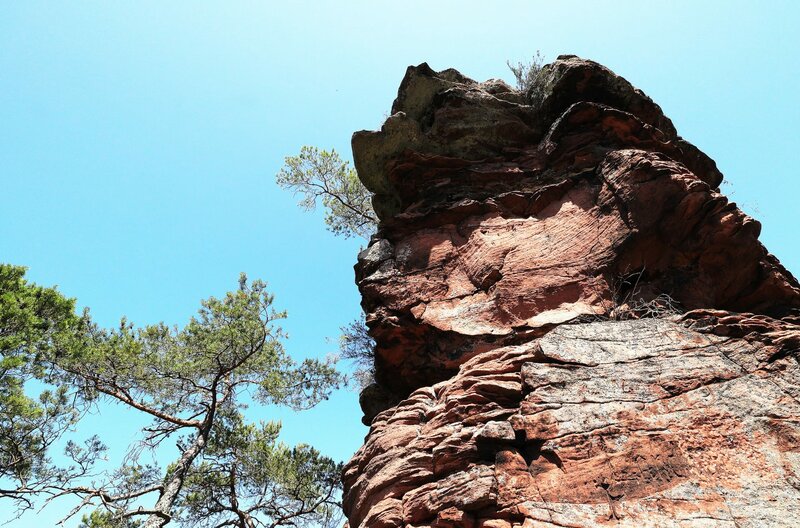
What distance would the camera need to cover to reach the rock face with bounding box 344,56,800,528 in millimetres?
4418

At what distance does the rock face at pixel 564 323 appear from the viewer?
14.5 feet

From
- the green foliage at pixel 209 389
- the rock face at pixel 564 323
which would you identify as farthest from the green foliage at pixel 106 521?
the rock face at pixel 564 323

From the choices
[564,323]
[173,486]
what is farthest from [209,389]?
[564,323]

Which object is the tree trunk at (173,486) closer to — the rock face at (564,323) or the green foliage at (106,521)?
the green foliage at (106,521)

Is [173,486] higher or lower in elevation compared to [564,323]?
higher

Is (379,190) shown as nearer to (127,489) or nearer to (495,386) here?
(495,386)

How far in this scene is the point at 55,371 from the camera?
12.7 metres

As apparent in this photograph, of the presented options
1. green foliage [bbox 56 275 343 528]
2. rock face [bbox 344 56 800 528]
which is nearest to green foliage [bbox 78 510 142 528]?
green foliage [bbox 56 275 343 528]

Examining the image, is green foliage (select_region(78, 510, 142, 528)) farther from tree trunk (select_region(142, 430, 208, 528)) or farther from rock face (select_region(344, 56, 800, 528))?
rock face (select_region(344, 56, 800, 528))

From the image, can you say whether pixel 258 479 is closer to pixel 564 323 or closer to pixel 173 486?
pixel 173 486

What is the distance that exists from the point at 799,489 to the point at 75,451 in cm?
1443

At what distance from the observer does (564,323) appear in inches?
269

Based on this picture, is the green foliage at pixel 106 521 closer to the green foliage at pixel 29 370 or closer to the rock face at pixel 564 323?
the green foliage at pixel 29 370

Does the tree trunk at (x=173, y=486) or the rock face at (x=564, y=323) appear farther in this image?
the tree trunk at (x=173, y=486)
